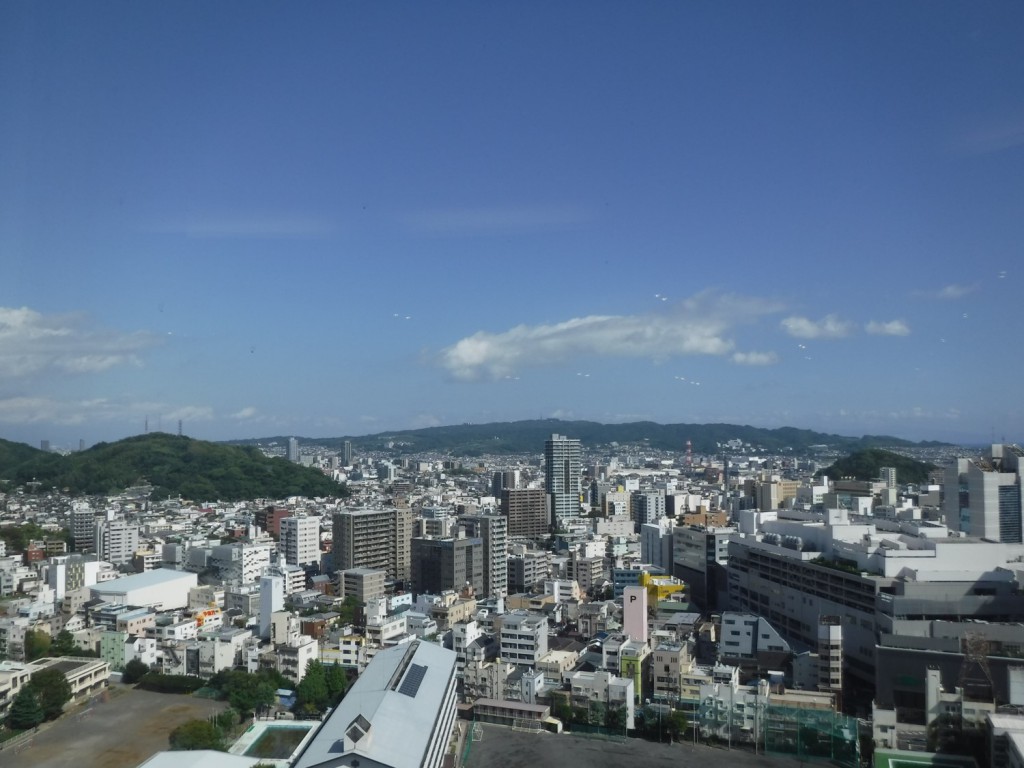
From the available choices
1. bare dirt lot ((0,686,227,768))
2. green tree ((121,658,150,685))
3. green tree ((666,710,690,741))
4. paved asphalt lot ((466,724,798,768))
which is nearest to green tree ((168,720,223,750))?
bare dirt lot ((0,686,227,768))

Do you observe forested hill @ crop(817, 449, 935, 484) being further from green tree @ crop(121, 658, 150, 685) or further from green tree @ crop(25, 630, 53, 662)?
green tree @ crop(25, 630, 53, 662)

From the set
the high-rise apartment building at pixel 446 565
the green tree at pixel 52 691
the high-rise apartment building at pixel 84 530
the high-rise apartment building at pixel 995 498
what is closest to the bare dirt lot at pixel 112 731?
the green tree at pixel 52 691

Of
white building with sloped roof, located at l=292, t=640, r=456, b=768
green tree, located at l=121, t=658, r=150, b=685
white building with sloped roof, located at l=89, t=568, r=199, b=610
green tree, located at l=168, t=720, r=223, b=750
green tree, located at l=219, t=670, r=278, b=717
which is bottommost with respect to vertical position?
green tree, located at l=121, t=658, r=150, b=685

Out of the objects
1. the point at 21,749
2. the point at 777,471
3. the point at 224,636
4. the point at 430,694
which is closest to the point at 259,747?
the point at 430,694

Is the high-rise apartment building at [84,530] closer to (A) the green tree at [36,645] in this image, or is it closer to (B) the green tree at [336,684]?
(A) the green tree at [36,645]

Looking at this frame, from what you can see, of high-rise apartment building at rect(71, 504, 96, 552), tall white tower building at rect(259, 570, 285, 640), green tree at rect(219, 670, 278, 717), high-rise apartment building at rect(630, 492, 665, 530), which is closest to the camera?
green tree at rect(219, 670, 278, 717)

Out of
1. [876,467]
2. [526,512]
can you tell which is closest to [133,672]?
[526,512]

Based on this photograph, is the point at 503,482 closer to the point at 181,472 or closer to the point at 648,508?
the point at 648,508
